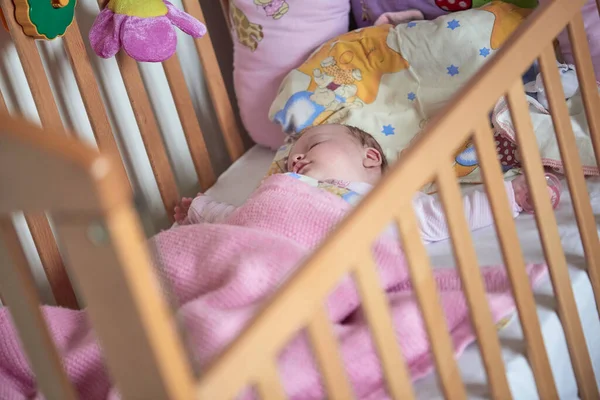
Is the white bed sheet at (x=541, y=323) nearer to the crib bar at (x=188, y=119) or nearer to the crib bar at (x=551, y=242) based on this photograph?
the crib bar at (x=551, y=242)

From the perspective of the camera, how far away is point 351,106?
1.57m

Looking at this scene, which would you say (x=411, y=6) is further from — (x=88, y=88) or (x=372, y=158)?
(x=88, y=88)

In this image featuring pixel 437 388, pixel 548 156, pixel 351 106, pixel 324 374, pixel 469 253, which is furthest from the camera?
pixel 351 106

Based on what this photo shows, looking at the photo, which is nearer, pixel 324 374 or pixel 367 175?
pixel 324 374

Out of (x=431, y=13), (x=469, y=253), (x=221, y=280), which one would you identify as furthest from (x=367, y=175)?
(x=469, y=253)

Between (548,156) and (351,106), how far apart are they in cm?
42

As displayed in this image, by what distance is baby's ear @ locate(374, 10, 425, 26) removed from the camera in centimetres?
163

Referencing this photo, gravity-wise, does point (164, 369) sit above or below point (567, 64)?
above

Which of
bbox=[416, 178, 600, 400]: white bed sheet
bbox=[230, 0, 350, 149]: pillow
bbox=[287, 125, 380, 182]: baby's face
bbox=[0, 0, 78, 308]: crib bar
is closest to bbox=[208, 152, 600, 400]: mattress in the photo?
bbox=[416, 178, 600, 400]: white bed sheet

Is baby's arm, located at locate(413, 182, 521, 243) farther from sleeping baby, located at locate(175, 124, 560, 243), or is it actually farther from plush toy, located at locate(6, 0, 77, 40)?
plush toy, located at locate(6, 0, 77, 40)

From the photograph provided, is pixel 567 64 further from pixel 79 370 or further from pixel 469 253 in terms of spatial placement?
pixel 79 370

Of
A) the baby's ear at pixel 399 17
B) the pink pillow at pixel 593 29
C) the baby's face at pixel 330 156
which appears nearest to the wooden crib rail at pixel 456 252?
the pink pillow at pixel 593 29

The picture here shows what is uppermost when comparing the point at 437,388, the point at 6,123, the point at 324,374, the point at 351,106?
the point at 6,123

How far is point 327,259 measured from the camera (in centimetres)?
66
